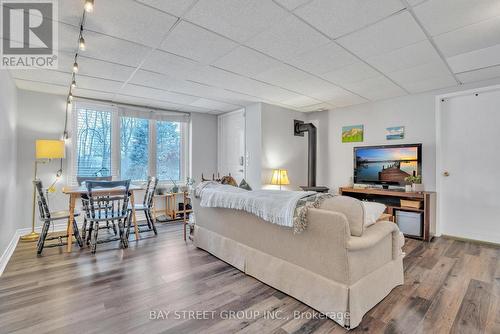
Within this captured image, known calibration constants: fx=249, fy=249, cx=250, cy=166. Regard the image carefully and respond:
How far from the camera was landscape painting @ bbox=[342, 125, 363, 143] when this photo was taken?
4.83m

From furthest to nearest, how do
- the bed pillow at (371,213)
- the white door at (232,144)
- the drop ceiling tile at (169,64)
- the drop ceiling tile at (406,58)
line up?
the white door at (232,144), the drop ceiling tile at (169,64), the drop ceiling tile at (406,58), the bed pillow at (371,213)

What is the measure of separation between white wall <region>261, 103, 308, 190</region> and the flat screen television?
3.86ft

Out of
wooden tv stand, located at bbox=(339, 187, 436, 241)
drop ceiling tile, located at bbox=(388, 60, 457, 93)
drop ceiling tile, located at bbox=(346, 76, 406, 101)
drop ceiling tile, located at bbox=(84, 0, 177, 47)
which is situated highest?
drop ceiling tile, located at bbox=(346, 76, 406, 101)

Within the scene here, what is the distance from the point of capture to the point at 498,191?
346 centimetres

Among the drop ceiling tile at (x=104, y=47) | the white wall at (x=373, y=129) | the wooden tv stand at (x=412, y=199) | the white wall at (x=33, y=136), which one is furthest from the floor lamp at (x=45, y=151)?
the wooden tv stand at (x=412, y=199)

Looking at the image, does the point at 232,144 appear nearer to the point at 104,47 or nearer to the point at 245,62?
the point at 245,62

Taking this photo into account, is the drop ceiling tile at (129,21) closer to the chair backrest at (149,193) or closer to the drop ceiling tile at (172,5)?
the drop ceiling tile at (172,5)

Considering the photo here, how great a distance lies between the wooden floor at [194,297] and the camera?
175 cm

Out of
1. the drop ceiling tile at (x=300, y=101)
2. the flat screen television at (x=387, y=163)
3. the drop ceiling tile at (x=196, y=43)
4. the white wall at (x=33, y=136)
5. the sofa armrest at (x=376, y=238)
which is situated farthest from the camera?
the drop ceiling tile at (x=300, y=101)

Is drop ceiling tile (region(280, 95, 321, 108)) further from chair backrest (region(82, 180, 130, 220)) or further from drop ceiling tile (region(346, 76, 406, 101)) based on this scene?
chair backrest (region(82, 180, 130, 220))

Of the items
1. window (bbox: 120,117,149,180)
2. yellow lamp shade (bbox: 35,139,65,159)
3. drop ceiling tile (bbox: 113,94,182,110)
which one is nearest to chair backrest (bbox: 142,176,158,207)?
window (bbox: 120,117,149,180)

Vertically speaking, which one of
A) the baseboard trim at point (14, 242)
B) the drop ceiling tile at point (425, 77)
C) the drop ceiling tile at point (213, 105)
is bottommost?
the baseboard trim at point (14, 242)

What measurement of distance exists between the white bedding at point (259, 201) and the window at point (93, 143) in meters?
2.73

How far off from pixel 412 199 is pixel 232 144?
140 inches
